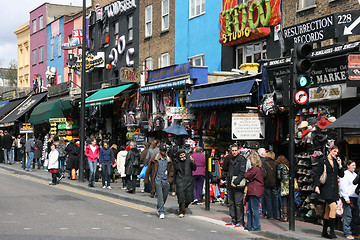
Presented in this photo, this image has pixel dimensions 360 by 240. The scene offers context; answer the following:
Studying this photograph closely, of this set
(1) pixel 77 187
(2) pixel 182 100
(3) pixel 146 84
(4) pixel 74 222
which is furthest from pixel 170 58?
(4) pixel 74 222

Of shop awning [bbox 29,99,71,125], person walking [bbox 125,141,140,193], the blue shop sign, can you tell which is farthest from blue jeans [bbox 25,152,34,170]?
person walking [bbox 125,141,140,193]

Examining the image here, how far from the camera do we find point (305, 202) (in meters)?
14.1

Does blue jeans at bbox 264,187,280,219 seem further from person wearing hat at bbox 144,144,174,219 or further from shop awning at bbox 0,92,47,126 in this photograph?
shop awning at bbox 0,92,47,126

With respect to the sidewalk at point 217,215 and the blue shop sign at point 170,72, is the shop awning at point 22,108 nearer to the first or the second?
the blue shop sign at point 170,72

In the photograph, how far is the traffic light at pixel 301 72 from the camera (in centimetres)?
1139

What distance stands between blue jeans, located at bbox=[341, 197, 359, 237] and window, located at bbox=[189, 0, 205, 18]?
1460cm

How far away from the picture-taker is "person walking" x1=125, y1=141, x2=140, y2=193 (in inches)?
750

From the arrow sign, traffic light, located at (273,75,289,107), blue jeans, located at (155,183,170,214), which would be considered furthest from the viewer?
the arrow sign

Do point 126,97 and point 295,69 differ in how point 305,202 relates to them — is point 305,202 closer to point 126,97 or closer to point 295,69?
point 295,69

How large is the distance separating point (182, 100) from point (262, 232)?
11.0m

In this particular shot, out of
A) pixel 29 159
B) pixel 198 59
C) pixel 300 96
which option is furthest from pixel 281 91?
pixel 29 159

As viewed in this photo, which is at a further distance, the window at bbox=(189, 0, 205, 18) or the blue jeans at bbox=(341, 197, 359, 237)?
the window at bbox=(189, 0, 205, 18)

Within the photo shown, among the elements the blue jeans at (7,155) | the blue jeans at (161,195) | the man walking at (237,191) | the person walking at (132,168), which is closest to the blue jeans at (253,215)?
the man walking at (237,191)

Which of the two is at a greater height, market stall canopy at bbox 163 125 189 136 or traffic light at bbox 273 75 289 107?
traffic light at bbox 273 75 289 107
